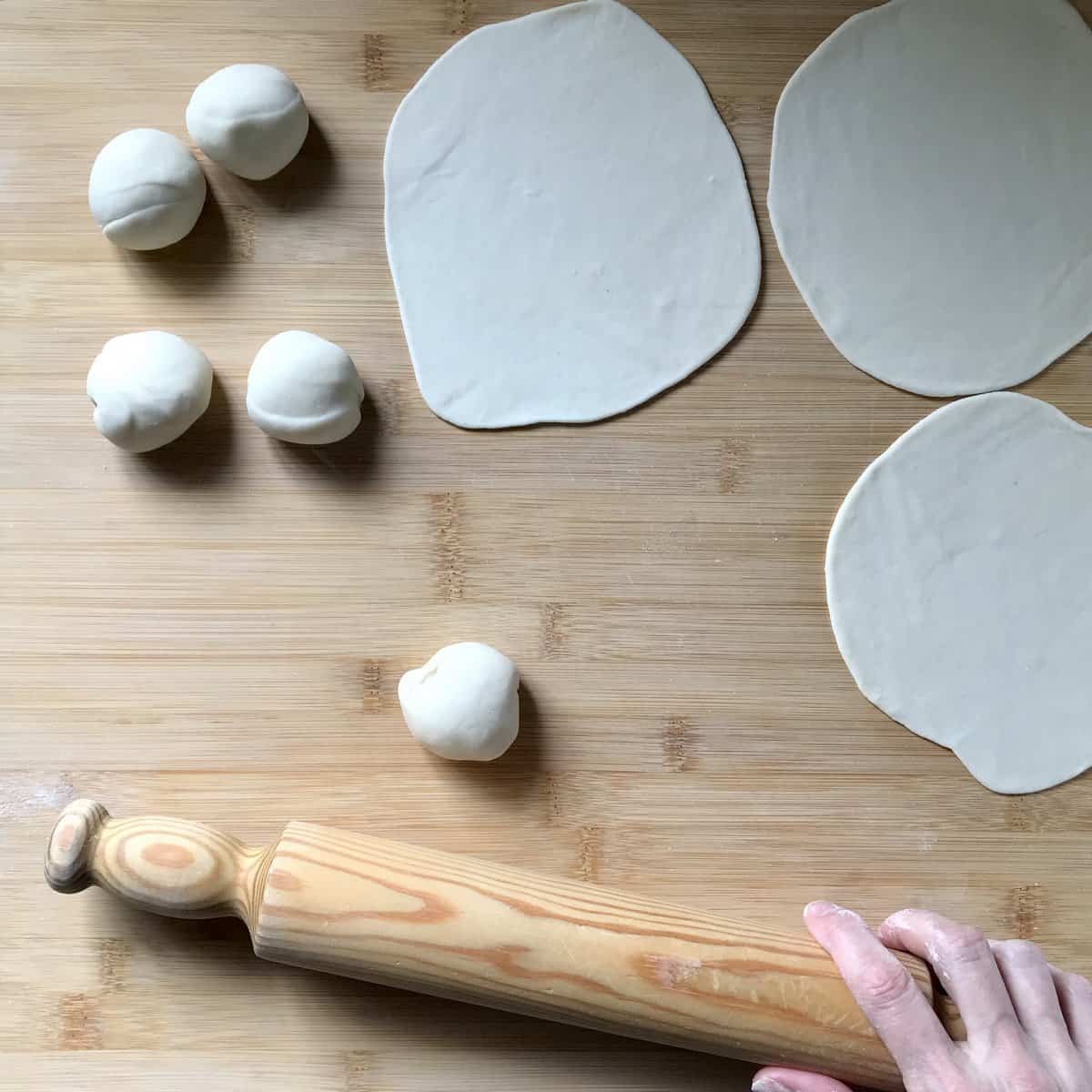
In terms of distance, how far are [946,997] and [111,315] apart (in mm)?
1028

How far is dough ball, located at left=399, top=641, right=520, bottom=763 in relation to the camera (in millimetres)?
903

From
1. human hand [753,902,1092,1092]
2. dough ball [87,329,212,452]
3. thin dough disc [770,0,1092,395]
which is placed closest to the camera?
human hand [753,902,1092,1092]

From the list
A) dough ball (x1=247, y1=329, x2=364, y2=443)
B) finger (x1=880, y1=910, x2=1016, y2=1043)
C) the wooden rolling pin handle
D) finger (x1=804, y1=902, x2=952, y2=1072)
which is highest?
dough ball (x1=247, y1=329, x2=364, y2=443)

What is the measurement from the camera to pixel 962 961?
0.86 meters

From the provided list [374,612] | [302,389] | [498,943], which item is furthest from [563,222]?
[498,943]

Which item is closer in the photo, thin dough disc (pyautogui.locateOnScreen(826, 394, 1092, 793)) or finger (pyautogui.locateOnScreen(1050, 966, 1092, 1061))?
finger (pyautogui.locateOnScreen(1050, 966, 1092, 1061))

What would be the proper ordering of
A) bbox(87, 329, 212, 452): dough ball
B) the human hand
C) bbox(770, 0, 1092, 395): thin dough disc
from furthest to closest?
1. bbox(770, 0, 1092, 395): thin dough disc
2. bbox(87, 329, 212, 452): dough ball
3. the human hand

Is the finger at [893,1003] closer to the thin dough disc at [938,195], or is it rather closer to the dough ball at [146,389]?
the thin dough disc at [938,195]

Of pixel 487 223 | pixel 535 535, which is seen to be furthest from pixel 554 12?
pixel 535 535

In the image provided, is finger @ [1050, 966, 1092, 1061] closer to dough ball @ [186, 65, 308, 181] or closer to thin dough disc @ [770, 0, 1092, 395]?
thin dough disc @ [770, 0, 1092, 395]

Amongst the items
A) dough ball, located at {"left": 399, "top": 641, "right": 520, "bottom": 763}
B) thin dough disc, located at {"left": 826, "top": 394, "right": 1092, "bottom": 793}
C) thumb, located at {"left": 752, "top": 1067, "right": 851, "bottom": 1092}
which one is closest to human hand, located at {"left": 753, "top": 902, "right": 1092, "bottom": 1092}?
thumb, located at {"left": 752, "top": 1067, "right": 851, "bottom": 1092}

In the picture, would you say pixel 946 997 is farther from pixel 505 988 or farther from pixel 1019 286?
pixel 1019 286

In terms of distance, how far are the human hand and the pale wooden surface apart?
89 millimetres

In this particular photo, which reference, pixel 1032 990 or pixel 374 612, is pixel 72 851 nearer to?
pixel 374 612
